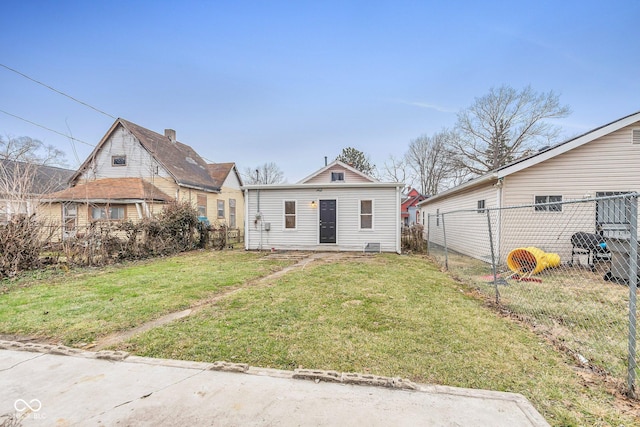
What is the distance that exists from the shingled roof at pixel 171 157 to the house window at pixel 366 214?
9727mm

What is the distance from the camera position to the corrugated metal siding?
11.1 meters

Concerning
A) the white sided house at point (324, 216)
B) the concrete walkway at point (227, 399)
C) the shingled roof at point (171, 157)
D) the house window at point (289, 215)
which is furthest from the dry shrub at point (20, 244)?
the shingled roof at point (171, 157)

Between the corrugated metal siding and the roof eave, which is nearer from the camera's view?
the roof eave

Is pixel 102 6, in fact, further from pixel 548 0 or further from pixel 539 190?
pixel 548 0

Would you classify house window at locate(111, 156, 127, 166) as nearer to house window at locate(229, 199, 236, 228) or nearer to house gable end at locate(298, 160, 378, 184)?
house window at locate(229, 199, 236, 228)

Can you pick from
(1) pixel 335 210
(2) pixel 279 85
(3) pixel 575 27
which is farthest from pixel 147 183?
(3) pixel 575 27

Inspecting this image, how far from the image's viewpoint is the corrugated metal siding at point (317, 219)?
11070 millimetres

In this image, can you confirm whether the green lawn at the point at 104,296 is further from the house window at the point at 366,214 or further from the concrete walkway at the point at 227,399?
the house window at the point at 366,214

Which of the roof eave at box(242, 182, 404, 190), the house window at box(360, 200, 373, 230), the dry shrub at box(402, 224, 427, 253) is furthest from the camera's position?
the dry shrub at box(402, 224, 427, 253)

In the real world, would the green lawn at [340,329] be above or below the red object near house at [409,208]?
below

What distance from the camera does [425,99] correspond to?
743 inches

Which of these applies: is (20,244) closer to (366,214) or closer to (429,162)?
(366,214)

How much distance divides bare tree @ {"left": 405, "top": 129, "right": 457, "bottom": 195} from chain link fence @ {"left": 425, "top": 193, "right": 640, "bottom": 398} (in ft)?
74.9

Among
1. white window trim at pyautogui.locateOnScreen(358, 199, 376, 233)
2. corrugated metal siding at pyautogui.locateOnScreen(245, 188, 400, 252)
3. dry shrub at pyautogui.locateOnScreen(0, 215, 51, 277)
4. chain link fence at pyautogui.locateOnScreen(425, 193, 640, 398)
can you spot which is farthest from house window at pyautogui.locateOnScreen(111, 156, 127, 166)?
chain link fence at pyautogui.locateOnScreen(425, 193, 640, 398)
